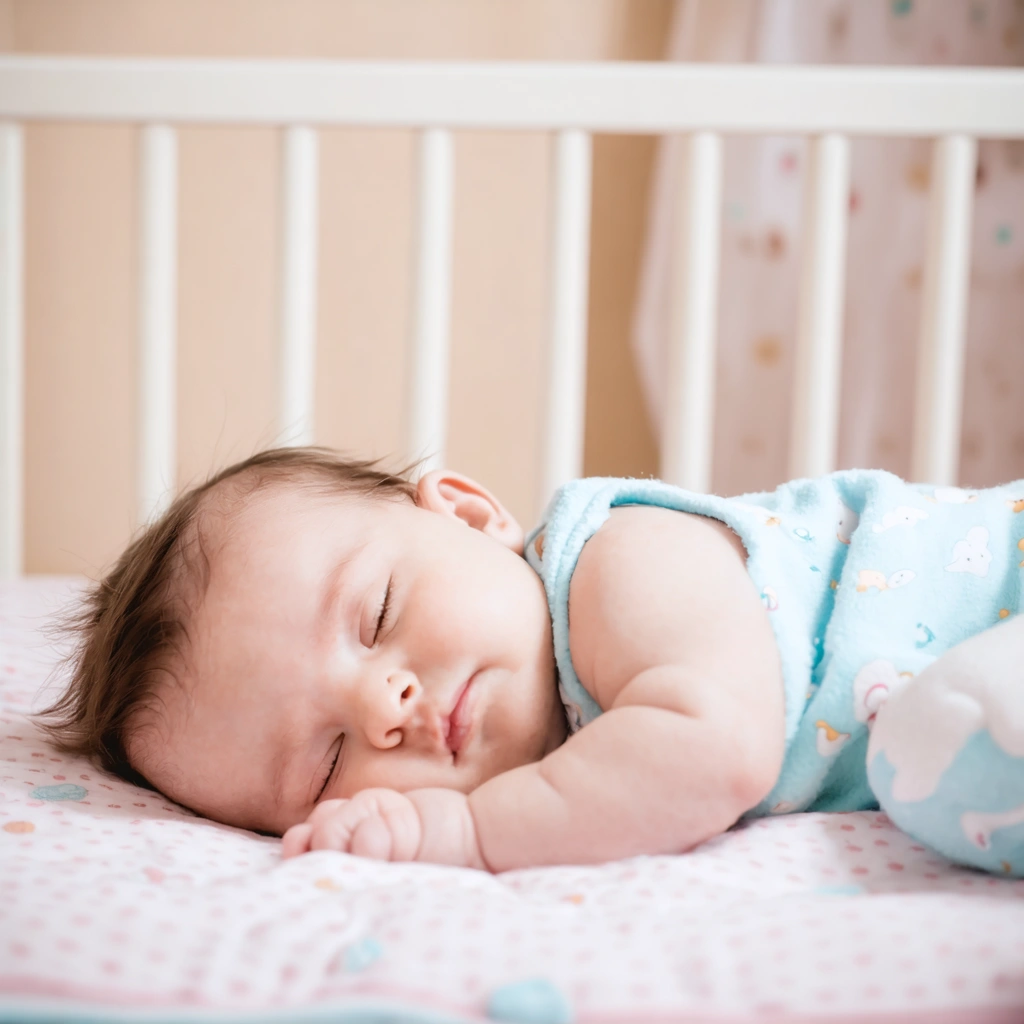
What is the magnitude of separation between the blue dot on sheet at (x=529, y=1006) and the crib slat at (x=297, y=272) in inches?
33.2

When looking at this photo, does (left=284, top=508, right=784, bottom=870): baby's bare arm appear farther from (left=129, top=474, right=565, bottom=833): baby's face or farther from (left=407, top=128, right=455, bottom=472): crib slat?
(left=407, top=128, right=455, bottom=472): crib slat

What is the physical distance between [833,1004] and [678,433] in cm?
85

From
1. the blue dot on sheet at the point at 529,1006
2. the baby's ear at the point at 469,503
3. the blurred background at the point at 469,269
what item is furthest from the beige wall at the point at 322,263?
the blue dot on sheet at the point at 529,1006

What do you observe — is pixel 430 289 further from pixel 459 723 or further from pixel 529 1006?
pixel 529 1006

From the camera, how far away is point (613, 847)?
0.56 m

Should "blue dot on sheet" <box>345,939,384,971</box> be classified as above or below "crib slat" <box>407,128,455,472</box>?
below

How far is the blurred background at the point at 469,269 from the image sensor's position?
1.59m

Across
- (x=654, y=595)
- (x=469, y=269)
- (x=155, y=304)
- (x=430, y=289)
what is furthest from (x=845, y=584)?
(x=469, y=269)

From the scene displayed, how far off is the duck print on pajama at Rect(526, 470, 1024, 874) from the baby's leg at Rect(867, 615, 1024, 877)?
0.08 ft

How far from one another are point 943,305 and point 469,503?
66cm

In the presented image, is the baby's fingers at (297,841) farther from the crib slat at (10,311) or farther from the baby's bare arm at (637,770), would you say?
the crib slat at (10,311)

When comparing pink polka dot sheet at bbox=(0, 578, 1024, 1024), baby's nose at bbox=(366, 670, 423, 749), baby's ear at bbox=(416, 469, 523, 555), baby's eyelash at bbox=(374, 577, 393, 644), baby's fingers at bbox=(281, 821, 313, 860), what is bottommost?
baby's fingers at bbox=(281, 821, 313, 860)

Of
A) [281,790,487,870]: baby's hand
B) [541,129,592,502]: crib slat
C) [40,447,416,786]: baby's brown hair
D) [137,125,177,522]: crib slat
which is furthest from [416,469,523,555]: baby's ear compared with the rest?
[137,125,177,522]: crib slat

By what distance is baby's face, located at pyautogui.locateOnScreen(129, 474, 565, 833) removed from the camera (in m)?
0.63
